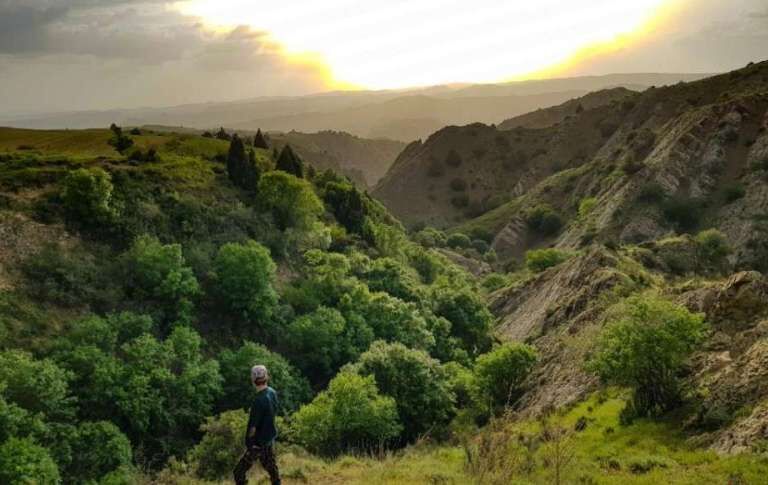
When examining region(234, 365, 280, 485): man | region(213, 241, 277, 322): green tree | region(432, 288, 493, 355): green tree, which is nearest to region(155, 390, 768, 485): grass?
region(234, 365, 280, 485): man

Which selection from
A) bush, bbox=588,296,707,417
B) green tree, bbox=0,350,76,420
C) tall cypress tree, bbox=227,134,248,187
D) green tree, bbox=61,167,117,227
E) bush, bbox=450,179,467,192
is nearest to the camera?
bush, bbox=588,296,707,417

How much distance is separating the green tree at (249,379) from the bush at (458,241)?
71335 millimetres

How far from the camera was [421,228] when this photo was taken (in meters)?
136

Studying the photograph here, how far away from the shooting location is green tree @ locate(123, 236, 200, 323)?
1843 inches

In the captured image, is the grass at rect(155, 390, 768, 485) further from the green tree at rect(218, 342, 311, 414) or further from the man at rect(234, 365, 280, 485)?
the green tree at rect(218, 342, 311, 414)

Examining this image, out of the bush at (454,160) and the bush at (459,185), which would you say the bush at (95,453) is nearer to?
the bush at (459,185)

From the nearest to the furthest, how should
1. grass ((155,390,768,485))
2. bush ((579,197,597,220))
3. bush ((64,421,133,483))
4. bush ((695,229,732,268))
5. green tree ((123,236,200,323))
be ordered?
grass ((155,390,768,485)), bush ((64,421,133,483)), green tree ((123,236,200,323)), bush ((695,229,732,268)), bush ((579,197,597,220))

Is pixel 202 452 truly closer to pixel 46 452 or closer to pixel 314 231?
pixel 46 452

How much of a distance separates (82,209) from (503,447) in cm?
4775

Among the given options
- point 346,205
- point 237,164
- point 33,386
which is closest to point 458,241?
point 346,205

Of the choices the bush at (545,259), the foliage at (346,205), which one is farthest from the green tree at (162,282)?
the bush at (545,259)

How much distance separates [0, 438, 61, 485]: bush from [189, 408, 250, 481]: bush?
6395 mm

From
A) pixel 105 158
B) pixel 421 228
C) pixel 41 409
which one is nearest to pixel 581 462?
pixel 41 409

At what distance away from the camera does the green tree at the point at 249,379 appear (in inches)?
1700
